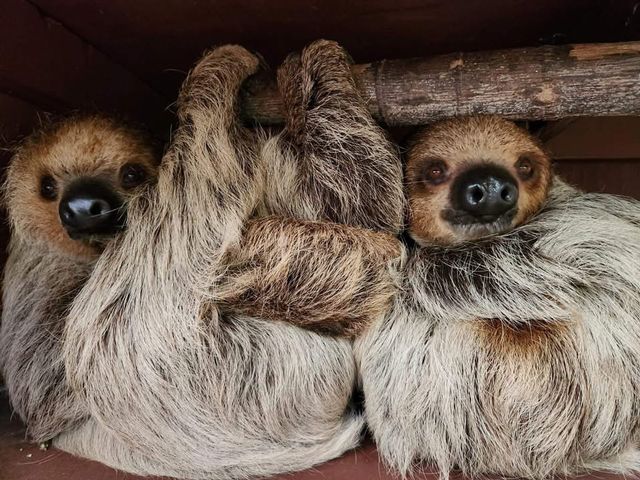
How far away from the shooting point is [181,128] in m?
3.10

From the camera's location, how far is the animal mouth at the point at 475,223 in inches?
125

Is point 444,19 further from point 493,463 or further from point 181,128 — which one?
point 493,463

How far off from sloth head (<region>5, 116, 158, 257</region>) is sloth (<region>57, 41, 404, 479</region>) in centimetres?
44

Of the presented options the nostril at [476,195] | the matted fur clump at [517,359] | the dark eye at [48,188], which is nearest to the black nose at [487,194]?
the nostril at [476,195]

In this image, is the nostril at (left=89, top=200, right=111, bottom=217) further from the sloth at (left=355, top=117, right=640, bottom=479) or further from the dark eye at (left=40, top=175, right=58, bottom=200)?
the sloth at (left=355, top=117, right=640, bottom=479)

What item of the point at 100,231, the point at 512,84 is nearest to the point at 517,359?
the point at 512,84

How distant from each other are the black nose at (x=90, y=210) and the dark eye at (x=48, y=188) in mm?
316

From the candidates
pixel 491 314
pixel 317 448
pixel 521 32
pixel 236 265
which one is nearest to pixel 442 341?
pixel 491 314

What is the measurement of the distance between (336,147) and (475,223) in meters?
0.84

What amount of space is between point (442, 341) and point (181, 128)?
1.69m

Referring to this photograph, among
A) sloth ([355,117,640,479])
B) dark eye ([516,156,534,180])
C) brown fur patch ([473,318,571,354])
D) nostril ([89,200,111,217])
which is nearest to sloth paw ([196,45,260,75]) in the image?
nostril ([89,200,111,217])

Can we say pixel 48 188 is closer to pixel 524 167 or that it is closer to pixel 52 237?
pixel 52 237

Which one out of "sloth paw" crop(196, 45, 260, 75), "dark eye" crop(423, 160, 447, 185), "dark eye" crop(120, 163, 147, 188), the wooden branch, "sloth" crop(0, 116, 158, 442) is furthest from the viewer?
"dark eye" crop(120, 163, 147, 188)

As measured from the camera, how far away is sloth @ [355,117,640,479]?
2.78 meters
